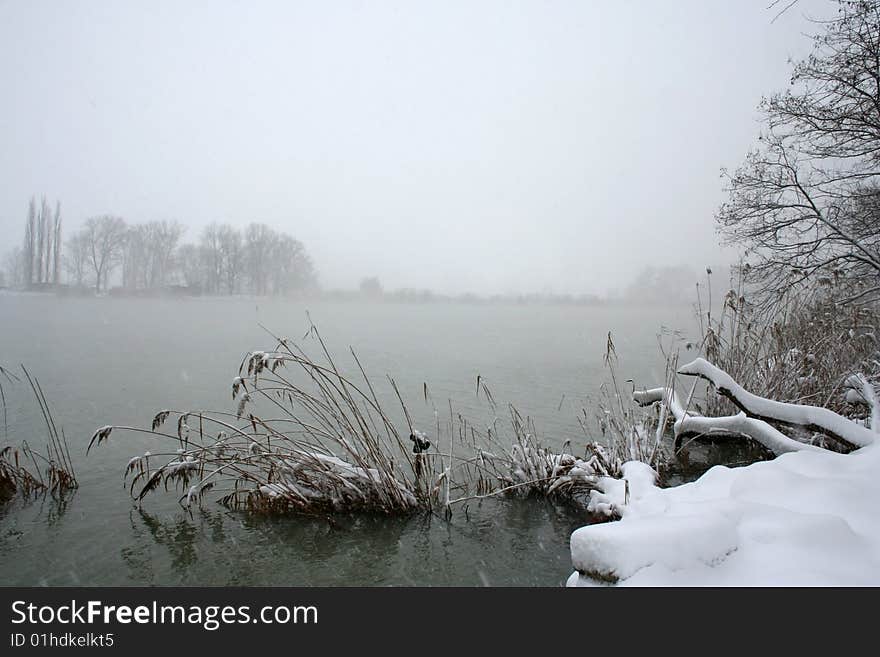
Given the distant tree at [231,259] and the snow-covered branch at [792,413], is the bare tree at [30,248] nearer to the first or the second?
the distant tree at [231,259]

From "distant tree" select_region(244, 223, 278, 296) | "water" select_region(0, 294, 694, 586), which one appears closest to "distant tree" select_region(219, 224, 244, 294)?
"distant tree" select_region(244, 223, 278, 296)

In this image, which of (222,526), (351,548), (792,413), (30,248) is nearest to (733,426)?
(792,413)

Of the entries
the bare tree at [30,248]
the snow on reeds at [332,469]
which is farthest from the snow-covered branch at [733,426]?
the bare tree at [30,248]

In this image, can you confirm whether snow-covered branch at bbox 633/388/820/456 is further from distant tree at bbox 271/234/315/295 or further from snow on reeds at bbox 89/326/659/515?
distant tree at bbox 271/234/315/295

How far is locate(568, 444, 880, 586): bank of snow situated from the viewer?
244cm

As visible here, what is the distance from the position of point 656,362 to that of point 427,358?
785 centimetres

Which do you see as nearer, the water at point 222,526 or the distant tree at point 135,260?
the water at point 222,526

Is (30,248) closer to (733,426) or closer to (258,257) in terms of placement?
(258,257)

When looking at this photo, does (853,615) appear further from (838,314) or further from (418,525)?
(838,314)

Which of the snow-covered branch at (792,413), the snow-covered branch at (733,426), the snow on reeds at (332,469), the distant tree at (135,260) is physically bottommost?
the snow on reeds at (332,469)

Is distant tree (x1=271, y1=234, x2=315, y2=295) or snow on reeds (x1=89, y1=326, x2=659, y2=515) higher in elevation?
distant tree (x1=271, y1=234, x2=315, y2=295)

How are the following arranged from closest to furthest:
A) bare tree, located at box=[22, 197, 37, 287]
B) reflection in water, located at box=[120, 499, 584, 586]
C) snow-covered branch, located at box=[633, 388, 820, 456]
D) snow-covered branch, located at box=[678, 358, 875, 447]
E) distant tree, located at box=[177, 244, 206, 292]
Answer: reflection in water, located at box=[120, 499, 584, 586], snow-covered branch, located at box=[678, 358, 875, 447], snow-covered branch, located at box=[633, 388, 820, 456], bare tree, located at box=[22, 197, 37, 287], distant tree, located at box=[177, 244, 206, 292]

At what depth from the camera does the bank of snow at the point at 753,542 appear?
2.44 metres

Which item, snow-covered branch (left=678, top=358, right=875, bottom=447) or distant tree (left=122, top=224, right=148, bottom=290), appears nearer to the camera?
snow-covered branch (left=678, top=358, right=875, bottom=447)
